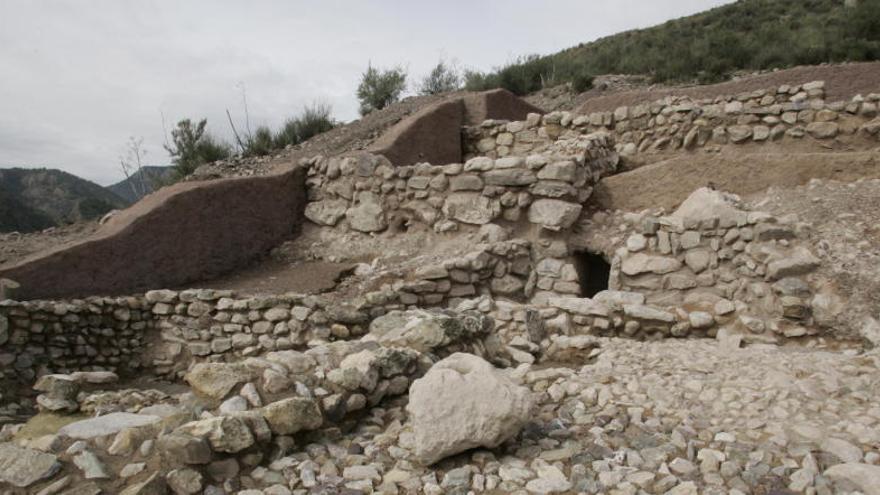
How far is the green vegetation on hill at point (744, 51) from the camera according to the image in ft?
39.2

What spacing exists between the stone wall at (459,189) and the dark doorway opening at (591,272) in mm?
493

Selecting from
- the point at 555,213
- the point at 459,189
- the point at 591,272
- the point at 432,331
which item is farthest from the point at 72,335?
the point at 591,272

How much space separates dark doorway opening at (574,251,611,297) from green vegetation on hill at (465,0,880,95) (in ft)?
22.1

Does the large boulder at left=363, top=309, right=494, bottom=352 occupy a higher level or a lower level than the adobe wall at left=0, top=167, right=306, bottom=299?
lower

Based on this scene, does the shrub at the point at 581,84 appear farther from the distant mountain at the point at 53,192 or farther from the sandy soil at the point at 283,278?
the distant mountain at the point at 53,192

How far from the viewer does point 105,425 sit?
2.44 m

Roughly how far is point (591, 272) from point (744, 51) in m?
10.0

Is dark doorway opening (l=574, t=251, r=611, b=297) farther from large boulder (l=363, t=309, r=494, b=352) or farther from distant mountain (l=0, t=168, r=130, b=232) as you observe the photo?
distant mountain (l=0, t=168, r=130, b=232)

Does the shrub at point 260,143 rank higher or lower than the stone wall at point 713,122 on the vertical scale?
higher

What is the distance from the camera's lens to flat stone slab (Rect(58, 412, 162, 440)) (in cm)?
234

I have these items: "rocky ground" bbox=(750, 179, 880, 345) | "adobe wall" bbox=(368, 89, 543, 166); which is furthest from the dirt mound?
"rocky ground" bbox=(750, 179, 880, 345)

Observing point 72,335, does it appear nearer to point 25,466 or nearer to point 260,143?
point 25,466

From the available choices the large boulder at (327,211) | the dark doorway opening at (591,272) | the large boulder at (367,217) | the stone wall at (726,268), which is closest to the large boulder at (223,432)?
the stone wall at (726,268)

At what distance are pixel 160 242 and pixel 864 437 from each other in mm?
5733
